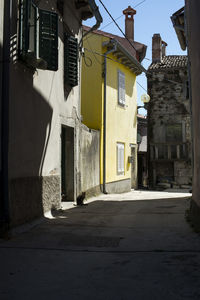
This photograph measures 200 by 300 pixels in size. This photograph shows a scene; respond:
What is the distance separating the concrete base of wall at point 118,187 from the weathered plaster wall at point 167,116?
7.26 metres

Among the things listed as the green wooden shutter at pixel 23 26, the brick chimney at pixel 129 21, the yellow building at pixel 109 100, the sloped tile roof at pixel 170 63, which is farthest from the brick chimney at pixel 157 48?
the green wooden shutter at pixel 23 26

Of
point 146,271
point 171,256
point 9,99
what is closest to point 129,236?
point 171,256

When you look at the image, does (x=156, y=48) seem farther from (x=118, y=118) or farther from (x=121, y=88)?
(x=118, y=118)

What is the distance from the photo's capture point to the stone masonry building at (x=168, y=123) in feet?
78.5

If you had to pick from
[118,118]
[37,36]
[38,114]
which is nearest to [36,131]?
[38,114]

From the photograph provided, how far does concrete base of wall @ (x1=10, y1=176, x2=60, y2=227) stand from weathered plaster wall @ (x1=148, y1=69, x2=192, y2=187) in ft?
56.0

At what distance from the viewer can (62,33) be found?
8.90 metres

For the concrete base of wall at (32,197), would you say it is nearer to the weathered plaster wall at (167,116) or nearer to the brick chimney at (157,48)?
the weathered plaster wall at (167,116)

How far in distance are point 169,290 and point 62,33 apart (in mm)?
7337

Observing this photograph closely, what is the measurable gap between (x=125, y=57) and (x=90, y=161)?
6.05 metres

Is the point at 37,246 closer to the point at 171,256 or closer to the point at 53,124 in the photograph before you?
the point at 171,256

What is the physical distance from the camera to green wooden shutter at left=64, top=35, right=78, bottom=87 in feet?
29.7

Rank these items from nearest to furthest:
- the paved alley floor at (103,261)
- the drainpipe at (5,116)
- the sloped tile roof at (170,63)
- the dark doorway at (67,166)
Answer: the paved alley floor at (103,261)
the drainpipe at (5,116)
the dark doorway at (67,166)
the sloped tile roof at (170,63)

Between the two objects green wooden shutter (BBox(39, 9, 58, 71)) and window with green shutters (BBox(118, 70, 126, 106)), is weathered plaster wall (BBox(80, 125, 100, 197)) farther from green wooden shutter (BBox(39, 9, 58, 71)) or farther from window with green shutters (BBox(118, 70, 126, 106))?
green wooden shutter (BBox(39, 9, 58, 71))
